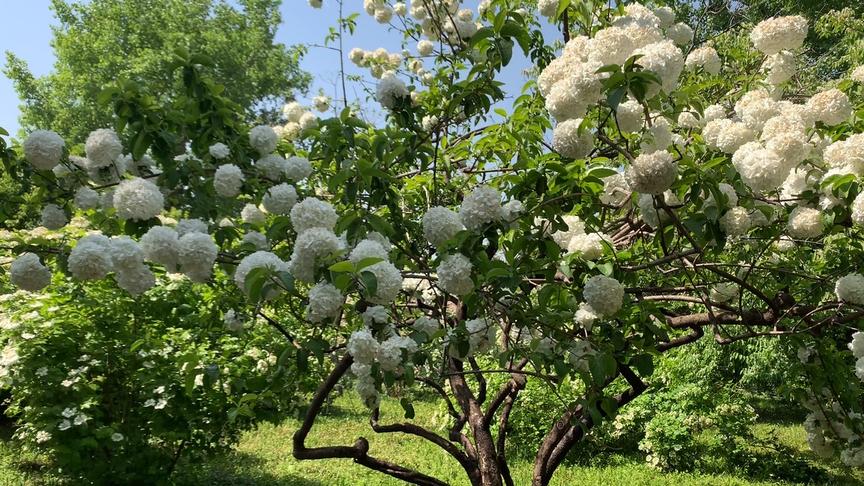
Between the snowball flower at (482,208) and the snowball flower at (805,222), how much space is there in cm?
93

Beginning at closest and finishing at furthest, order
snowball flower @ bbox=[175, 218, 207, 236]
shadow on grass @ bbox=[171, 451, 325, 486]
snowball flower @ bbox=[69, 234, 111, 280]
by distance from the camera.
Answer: snowball flower @ bbox=[69, 234, 111, 280], snowball flower @ bbox=[175, 218, 207, 236], shadow on grass @ bbox=[171, 451, 325, 486]

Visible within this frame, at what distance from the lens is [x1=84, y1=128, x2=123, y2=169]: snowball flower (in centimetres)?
189

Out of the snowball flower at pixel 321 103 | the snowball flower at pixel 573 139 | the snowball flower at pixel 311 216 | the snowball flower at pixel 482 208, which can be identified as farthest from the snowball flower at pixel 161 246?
the snowball flower at pixel 321 103

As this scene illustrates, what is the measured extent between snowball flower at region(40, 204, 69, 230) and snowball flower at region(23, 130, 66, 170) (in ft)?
0.66

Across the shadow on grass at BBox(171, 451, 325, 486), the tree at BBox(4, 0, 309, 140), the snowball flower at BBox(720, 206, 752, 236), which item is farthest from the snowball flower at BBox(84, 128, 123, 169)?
the tree at BBox(4, 0, 309, 140)

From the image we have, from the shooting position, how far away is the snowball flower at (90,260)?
146cm

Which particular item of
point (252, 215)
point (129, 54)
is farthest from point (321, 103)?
point (129, 54)

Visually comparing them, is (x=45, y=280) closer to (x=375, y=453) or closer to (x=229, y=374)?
(x=229, y=374)

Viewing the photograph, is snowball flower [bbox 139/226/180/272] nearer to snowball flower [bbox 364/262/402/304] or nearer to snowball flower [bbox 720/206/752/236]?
snowball flower [bbox 364/262/402/304]

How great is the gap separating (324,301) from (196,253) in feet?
1.43

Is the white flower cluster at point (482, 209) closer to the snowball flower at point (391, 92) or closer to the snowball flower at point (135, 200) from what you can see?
the snowball flower at point (391, 92)

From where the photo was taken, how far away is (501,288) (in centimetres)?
170

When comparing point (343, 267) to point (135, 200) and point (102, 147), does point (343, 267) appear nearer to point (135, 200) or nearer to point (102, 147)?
point (135, 200)

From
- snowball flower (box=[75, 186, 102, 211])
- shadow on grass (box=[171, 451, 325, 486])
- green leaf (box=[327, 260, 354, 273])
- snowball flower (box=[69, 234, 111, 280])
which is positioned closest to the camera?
green leaf (box=[327, 260, 354, 273])
